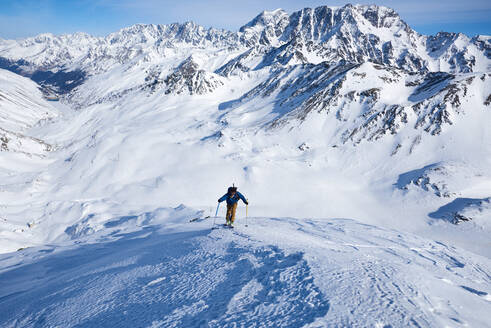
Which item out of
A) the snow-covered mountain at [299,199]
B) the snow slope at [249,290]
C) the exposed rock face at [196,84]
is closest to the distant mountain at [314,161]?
the snow-covered mountain at [299,199]

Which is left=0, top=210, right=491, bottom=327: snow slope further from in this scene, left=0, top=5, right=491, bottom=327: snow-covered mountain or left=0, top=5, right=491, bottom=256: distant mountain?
left=0, top=5, right=491, bottom=256: distant mountain

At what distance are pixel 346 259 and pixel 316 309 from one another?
2.90 meters

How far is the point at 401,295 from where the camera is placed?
5.68m

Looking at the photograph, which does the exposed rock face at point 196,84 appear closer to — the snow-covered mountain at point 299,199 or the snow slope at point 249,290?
the snow-covered mountain at point 299,199

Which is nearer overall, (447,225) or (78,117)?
(447,225)

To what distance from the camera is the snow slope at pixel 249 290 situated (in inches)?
203

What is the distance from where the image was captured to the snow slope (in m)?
5.17

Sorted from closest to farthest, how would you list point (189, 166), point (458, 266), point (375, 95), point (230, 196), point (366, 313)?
point (366, 313) → point (458, 266) → point (230, 196) → point (189, 166) → point (375, 95)

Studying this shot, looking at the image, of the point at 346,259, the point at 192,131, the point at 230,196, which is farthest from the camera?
the point at 192,131

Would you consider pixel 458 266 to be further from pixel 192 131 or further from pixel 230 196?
pixel 192 131

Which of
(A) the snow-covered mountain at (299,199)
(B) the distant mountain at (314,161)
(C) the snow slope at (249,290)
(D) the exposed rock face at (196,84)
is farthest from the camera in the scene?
(D) the exposed rock face at (196,84)

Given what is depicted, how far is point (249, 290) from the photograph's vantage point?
6.14 m

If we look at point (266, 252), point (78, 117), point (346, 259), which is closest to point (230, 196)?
point (266, 252)

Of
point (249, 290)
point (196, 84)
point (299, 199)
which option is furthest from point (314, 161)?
point (196, 84)
